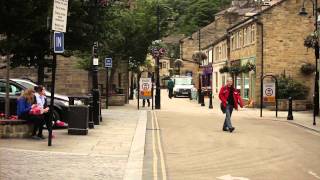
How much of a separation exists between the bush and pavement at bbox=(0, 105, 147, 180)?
20.9m

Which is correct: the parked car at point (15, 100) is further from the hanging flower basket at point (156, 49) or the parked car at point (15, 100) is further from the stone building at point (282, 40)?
the stone building at point (282, 40)

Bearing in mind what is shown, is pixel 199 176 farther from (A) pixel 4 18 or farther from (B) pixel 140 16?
(B) pixel 140 16

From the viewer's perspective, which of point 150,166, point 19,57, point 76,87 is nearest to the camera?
point 150,166

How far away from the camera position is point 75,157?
1234cm

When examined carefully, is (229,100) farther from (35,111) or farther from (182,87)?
(182,87)

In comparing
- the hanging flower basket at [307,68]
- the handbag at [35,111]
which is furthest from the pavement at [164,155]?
the hanging flower basket at [307,68]

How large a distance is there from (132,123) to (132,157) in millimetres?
9722

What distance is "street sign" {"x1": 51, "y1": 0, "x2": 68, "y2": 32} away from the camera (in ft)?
44.0

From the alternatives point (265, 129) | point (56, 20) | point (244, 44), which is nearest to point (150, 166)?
point (56, 20)

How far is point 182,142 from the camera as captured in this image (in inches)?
650

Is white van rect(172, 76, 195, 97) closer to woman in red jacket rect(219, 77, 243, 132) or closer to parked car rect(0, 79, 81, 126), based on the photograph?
woman in red jacket rect(219, 77, 243, 132)

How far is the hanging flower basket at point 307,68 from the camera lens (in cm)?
4000

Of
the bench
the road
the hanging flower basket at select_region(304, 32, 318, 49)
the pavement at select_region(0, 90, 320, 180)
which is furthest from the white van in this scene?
the bench

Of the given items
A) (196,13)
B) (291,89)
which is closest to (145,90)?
(291,89)
